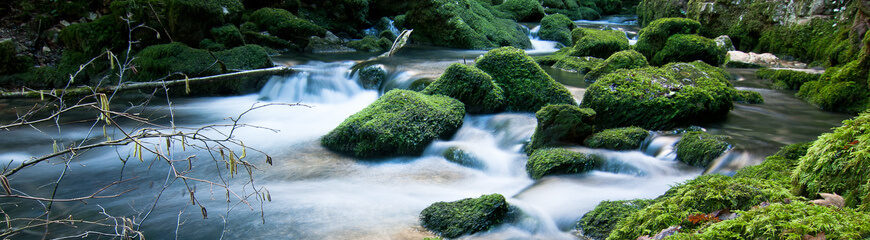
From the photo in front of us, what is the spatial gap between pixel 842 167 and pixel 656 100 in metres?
4.52

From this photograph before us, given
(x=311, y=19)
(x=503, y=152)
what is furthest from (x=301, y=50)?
(x=503, y=152)

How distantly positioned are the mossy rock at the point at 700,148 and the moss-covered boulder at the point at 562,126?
1114mm

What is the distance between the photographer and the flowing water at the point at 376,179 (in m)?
4.61

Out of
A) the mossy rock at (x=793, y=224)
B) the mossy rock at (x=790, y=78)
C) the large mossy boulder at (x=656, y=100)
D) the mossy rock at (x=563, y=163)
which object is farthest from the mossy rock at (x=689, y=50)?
the mossy rock at (x=793, y=224)

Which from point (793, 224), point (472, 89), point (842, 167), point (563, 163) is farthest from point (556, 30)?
point (793, 224)

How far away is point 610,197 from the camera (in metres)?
4.84

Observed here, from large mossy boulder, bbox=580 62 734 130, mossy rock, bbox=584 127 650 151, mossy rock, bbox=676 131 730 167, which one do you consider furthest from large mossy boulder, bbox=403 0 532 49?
mossy rock, bbox=676 131 730 167

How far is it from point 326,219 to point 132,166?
343cm

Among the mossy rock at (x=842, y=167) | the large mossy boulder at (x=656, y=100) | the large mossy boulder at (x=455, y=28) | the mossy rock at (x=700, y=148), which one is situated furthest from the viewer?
the large mossy boulder at (x=455, y=28)

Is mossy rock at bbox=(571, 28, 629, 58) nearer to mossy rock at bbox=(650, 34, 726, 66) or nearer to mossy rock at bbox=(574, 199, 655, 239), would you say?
mossy rock at bbox=(650, 34, 726, 66)

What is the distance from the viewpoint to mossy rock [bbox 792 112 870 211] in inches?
83.4

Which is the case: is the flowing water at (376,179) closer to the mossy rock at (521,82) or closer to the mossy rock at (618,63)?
the mossy rock at (521,82)

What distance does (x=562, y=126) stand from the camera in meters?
6.02

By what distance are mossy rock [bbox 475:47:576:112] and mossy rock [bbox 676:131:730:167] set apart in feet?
8.14
